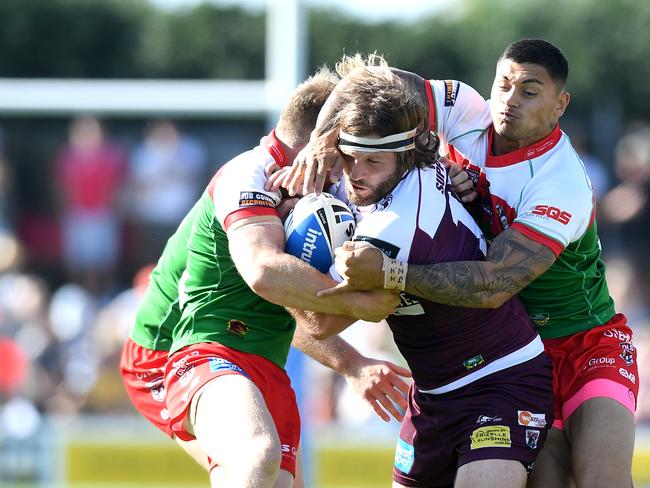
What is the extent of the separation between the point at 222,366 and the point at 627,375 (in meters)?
1.85

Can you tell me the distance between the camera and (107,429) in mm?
10859

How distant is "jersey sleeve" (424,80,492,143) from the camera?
5.58 meters

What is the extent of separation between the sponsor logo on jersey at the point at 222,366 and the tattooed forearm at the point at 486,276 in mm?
1062

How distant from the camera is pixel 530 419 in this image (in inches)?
204

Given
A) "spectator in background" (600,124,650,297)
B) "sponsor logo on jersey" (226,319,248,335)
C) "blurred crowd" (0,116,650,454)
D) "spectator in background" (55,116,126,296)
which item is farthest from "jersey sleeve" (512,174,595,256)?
"spectator in background" (55,116,126,296)

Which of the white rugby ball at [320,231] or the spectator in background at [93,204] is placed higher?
the white rugby ball at [320,231]

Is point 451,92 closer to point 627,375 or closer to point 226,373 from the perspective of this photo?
point 627,375

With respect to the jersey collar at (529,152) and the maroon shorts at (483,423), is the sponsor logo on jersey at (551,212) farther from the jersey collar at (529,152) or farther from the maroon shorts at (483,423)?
the maroon shorts at (483,423)

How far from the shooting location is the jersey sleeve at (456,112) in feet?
18.3

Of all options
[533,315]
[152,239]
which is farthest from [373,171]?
[152,239]

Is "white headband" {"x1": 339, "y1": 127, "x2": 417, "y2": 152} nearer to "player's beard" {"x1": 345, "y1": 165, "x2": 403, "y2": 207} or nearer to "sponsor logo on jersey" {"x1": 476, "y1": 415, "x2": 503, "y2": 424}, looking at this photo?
"player's beard" {"x1": 345, "y1": 165, "x2": 403, "y2": 207}

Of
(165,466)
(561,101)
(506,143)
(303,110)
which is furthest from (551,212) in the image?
(165,466)

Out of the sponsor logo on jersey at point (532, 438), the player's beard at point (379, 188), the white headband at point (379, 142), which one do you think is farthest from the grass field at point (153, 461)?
the white headband at point (379, 142)

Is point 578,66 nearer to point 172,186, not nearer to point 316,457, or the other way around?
point 172,186
